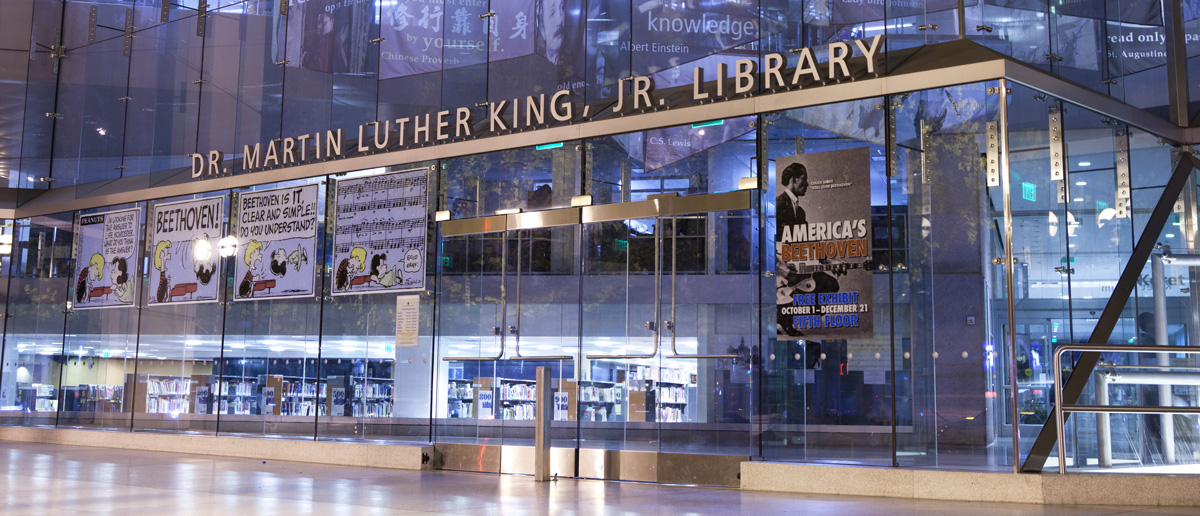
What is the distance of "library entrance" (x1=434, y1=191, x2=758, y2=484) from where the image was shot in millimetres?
9984

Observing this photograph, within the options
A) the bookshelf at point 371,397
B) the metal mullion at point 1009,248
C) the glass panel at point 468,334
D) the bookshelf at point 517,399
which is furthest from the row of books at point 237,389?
the metal mullion at point 1009,248

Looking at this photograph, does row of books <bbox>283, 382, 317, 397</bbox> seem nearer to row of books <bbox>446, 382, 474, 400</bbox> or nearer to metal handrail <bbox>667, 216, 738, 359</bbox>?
row of books <bbox>446, 382, 474, 400</bbox>

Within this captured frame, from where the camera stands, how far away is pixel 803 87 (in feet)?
31.2

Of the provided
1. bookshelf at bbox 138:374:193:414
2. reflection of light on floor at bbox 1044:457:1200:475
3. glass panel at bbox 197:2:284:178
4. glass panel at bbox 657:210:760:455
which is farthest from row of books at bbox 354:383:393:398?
reflection of light on floor at bbox 1044:457:1200:475

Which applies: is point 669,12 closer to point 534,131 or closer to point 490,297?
point 534,131

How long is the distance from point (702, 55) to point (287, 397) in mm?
6769

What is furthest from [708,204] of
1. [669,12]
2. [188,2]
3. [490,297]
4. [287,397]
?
[188,2]

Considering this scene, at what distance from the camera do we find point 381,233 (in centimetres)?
1248

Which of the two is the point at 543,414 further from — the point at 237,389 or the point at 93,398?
the point at 93,398

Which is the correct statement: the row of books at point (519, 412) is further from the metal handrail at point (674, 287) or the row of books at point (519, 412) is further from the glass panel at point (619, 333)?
the metal handrail at point (674, 287)

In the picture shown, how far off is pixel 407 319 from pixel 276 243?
8.04 feet

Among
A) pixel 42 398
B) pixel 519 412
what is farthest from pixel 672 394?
pixel 42 398

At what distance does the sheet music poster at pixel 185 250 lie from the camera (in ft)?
46.8

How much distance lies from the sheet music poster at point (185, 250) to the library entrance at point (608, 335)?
13.2 feet
